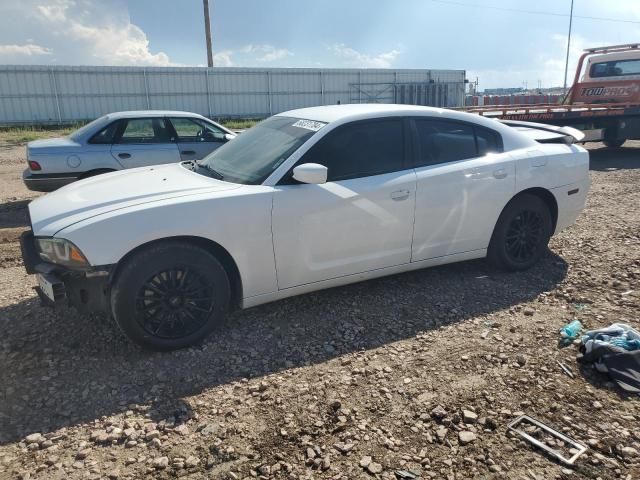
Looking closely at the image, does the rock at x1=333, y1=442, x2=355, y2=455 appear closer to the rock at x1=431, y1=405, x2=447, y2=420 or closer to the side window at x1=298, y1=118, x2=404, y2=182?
the rock at x1=431, y1=405, x2=447, y2=420

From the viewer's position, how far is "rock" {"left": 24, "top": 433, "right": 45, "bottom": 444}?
2.71 meters

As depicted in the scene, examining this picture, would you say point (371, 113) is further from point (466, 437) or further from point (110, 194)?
point (466, 437)

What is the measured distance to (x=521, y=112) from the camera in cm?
1193

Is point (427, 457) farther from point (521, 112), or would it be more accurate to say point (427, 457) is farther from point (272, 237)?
point (521, 112)

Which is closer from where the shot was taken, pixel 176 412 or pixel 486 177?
pixel 176 412

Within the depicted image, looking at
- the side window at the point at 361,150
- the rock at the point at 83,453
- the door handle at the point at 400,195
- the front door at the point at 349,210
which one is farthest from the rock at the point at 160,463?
the door handle at the point at 400,195

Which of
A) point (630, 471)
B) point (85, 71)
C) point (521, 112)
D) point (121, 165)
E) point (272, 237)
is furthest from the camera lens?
point (85, 71)

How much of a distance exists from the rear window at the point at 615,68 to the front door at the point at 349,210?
12516mm

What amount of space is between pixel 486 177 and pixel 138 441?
3.41 m

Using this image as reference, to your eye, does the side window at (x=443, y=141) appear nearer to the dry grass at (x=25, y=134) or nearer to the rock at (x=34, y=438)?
the rock at (x=34, y=438)

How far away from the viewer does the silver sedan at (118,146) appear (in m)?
7.30

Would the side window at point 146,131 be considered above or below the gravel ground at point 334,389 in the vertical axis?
above

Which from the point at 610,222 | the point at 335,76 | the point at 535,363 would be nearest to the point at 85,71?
the point at 335,76

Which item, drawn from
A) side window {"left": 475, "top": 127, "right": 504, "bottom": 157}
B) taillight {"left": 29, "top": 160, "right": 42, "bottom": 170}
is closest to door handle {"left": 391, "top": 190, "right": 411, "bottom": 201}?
side window {"left": 475, "top": 127, "right": 504, "bottom": 157}
